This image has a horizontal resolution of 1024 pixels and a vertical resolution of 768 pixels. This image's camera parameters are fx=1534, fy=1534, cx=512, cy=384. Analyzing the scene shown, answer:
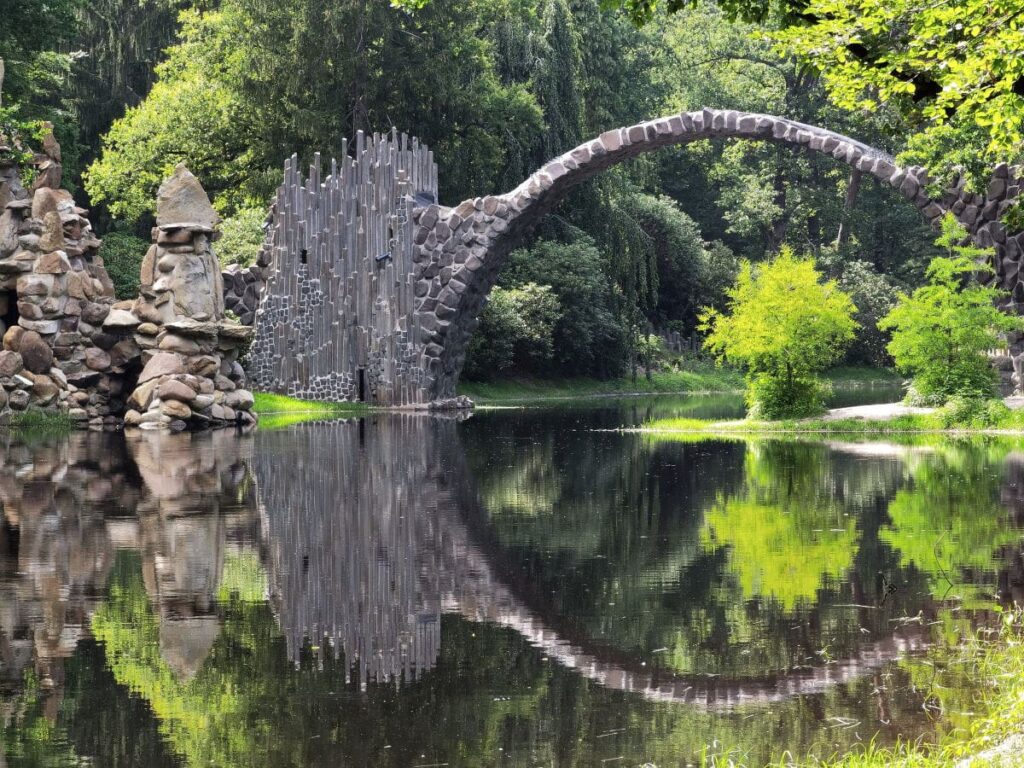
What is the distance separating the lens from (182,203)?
25391 millimetres

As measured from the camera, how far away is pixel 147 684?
6.25m

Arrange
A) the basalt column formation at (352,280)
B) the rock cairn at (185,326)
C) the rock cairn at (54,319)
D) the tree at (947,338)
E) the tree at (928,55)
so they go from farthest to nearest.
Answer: the basalt column formation at (352,280)
the rock cairn at (54,319)
the rock cairn at (185,326)
the tree at (947,338)
the tree at (928,55)

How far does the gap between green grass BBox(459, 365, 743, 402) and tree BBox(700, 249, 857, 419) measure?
1733 cm

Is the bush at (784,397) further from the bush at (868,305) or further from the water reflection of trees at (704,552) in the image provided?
the bush at (868,305)

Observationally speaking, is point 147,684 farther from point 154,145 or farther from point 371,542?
point 154,145

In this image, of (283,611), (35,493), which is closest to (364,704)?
(283,611)

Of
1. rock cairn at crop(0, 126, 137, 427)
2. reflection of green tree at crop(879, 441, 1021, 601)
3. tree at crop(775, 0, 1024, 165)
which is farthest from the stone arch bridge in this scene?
tree at crop(775, 0, 1024, 165)

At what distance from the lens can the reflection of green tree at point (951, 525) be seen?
28.9 ft

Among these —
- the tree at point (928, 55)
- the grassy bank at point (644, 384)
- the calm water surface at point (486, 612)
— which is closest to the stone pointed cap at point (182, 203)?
the calm water surface at point (486, 612)

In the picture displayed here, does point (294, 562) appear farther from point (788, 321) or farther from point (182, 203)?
point (182, 203)

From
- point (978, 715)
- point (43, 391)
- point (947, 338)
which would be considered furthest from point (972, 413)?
point (978, 715)

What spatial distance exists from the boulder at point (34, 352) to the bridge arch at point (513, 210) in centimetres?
931

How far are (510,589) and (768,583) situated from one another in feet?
4.74

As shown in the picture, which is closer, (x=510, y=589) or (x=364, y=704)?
(x=364, y=704)
